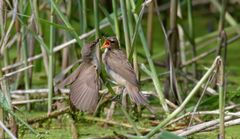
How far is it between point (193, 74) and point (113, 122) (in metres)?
0.84

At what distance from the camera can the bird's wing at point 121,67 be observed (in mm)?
2035

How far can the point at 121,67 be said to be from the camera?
6.68ft

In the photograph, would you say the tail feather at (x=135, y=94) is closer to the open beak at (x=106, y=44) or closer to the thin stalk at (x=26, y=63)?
the open beak at (x=106, y=44)

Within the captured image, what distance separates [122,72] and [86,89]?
0.47 feet

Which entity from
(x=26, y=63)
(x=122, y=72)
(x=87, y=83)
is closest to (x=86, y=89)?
(x=87, y=83)

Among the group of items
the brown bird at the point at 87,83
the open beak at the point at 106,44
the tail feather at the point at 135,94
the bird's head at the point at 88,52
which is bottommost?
the tail feather at the point at 135,94

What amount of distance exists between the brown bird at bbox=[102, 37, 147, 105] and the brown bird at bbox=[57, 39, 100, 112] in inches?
2.7

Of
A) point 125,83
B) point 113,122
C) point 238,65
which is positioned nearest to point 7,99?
point 125,83

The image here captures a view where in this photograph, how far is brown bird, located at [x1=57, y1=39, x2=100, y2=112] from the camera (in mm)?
1893

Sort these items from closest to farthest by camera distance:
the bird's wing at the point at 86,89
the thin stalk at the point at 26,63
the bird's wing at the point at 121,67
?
the bird's wing at the point at 86,89 < the bird's wing at the point at 121,67 < the thin stalk at the point at 26,63

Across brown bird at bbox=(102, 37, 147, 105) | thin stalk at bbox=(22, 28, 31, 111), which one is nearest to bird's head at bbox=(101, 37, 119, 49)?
brown bird at bbox=(102, 37, 147, 105)

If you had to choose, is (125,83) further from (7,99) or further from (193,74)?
(193,74)

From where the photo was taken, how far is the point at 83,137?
8.21 ft

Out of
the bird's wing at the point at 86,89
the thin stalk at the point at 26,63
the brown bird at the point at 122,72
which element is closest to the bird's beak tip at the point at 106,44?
the brown bird at the point at 122,72
